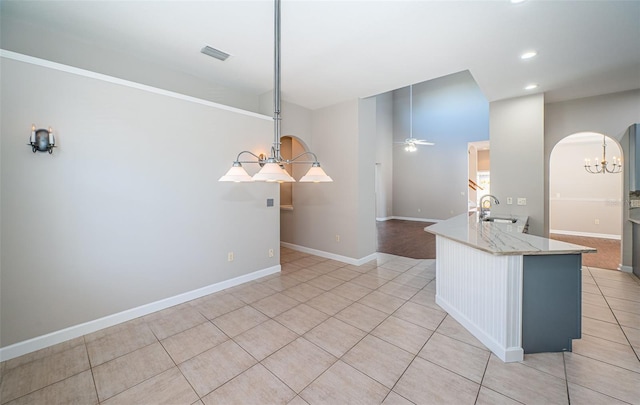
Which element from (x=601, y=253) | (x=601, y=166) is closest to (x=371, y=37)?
(x=601, y=253)

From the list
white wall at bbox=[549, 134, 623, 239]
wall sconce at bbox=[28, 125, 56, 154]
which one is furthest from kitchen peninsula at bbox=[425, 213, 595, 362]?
white wall at bbox=[549, 134, 623, 239]

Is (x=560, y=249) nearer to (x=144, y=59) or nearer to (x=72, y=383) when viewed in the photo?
(x=72, y=383)

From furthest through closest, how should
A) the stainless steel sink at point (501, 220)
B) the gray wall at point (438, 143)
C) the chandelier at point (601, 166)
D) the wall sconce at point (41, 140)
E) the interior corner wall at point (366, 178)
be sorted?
the gray wall at point (438, 143) < the chandelier at point (601, 166) < the interior corner wall at point (366, 178) < the stainless steel sink at point (501, 220) < the wall sconce at point (41, 140)

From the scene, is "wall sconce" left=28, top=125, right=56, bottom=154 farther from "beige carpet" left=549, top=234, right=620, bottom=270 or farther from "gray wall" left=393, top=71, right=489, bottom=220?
"gray wall" left=393, top=71, right=489, bottom=220

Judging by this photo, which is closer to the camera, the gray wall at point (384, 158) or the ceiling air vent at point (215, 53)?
the ceiling air vent at point (215, 53)

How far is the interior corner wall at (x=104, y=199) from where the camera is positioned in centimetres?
216

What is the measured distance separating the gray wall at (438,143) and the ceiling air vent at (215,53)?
8.53 meters

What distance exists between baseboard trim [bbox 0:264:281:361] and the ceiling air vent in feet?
10.1

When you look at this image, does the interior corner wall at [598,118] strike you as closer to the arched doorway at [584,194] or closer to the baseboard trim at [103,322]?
the arched doorway at [584,194]

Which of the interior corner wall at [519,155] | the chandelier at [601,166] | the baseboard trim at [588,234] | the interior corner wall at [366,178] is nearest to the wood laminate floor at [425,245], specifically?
the baseboard trim at [588,234]

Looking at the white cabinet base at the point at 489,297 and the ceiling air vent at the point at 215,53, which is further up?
the ceiling air vent at the point at 215,53

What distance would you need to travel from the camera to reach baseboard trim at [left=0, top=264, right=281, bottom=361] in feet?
7.09

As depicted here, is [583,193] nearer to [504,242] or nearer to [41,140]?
[504,242]

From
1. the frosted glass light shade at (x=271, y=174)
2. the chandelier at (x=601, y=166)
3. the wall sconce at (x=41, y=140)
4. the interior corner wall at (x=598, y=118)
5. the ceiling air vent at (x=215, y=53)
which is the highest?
the ceiling air vent at (x=215, y=53)
